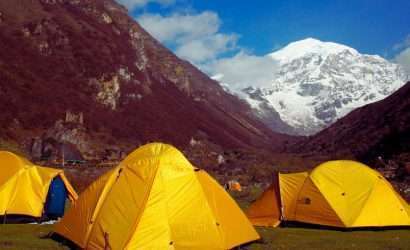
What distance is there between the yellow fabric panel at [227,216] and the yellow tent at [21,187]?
24.3ft

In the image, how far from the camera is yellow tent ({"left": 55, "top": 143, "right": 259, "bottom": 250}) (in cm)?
1216

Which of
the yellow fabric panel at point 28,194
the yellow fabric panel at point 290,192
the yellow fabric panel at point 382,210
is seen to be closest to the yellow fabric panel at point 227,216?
the yellow fabric panel at point 290,192

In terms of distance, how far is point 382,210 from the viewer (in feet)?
56.8

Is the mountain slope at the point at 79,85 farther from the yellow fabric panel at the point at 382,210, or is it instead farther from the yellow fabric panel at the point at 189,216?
the yellow fabric panel at the point at 189,216

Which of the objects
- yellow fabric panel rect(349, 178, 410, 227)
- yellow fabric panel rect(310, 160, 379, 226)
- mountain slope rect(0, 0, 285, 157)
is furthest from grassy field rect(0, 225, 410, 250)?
mountain slope rect(0, 0, 285, 157)

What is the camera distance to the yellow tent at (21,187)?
1788 centimetres

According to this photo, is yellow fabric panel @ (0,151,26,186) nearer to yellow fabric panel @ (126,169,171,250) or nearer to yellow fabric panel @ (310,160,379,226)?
yellow fabric panel @ (126,169,171,250)

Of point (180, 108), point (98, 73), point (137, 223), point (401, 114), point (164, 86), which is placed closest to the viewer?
point (137, 223)

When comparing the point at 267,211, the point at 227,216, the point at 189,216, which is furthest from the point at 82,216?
the point at 267,211

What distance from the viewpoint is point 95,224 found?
12.7 m

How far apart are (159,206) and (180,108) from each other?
103m

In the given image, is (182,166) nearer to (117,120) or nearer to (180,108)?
(117,120)

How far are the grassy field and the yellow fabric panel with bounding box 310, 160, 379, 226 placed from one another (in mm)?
848

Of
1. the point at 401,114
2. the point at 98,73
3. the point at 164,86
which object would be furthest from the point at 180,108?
the point at 401,114
